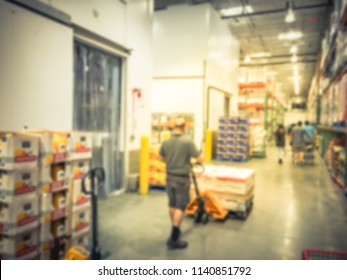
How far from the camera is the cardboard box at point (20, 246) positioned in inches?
123

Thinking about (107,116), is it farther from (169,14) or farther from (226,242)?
(169,14)

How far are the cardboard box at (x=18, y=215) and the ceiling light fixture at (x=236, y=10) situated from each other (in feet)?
40.8

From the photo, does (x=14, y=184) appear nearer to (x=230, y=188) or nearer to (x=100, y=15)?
(x=230, y=188)

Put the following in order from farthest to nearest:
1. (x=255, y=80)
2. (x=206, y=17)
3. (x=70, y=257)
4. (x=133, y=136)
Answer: (x=255, y=80) → (x=206, y=17) → (x=133, y=136) → (x=70, y=257)

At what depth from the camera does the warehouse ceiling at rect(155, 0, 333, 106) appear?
12852 millimetres

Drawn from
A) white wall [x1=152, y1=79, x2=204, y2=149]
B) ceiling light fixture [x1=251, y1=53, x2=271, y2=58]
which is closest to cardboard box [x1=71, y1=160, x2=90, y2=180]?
white wall [x1=152, y1=79, x2=204, y2=149]

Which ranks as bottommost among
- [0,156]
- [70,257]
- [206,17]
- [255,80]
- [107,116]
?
[70,257]

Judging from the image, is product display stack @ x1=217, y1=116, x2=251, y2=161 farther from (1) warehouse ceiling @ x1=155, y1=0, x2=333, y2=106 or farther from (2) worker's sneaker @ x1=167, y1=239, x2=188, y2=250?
(2) worker's sneaker @ x1=167, y1=239, x2=188, y2=250

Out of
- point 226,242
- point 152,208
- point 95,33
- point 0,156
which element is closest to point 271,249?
point 226,242

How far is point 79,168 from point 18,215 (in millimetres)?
985

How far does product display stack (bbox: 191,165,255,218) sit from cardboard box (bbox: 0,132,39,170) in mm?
3203

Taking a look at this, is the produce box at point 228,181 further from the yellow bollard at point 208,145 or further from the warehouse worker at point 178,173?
the yellow bollard at point 208,145

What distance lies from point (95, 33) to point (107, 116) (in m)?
1.73

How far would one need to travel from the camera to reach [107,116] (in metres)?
6.68
